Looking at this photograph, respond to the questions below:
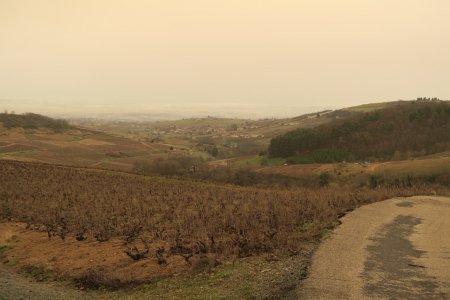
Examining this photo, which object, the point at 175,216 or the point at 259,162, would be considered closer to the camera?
the point at 175,216

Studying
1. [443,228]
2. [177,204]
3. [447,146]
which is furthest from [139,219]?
[447,146]

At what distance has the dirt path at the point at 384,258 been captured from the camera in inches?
379

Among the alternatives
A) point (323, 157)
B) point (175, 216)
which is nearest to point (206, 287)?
point (175, 216)

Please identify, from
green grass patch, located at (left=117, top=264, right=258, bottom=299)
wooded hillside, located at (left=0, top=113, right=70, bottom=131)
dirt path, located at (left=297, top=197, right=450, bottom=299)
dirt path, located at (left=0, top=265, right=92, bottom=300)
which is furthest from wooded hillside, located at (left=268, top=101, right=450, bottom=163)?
green grass patch, located at (left=117, top=264, right=258, bottom=299)

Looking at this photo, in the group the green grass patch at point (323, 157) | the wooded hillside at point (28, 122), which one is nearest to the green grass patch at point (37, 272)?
the green grass patch at point (323, 157)

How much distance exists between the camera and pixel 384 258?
12.0 meters

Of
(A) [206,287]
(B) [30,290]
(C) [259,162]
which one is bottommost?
(C) [259,162]

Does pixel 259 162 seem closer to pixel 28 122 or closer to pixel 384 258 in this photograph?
pixel 28 122

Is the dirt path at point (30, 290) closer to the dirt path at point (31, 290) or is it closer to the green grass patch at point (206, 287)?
the dirt path at point (31, 290)

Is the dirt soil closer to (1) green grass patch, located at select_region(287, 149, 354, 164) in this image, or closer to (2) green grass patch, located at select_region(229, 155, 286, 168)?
(2) green grass patch, located at select_region(229, 155, 286, 168)

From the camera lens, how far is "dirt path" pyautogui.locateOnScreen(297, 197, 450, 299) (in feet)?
31.6

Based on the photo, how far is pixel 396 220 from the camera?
16.9m

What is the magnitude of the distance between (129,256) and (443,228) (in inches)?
429

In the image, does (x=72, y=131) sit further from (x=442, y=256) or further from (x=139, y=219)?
(x=442, y=256)
